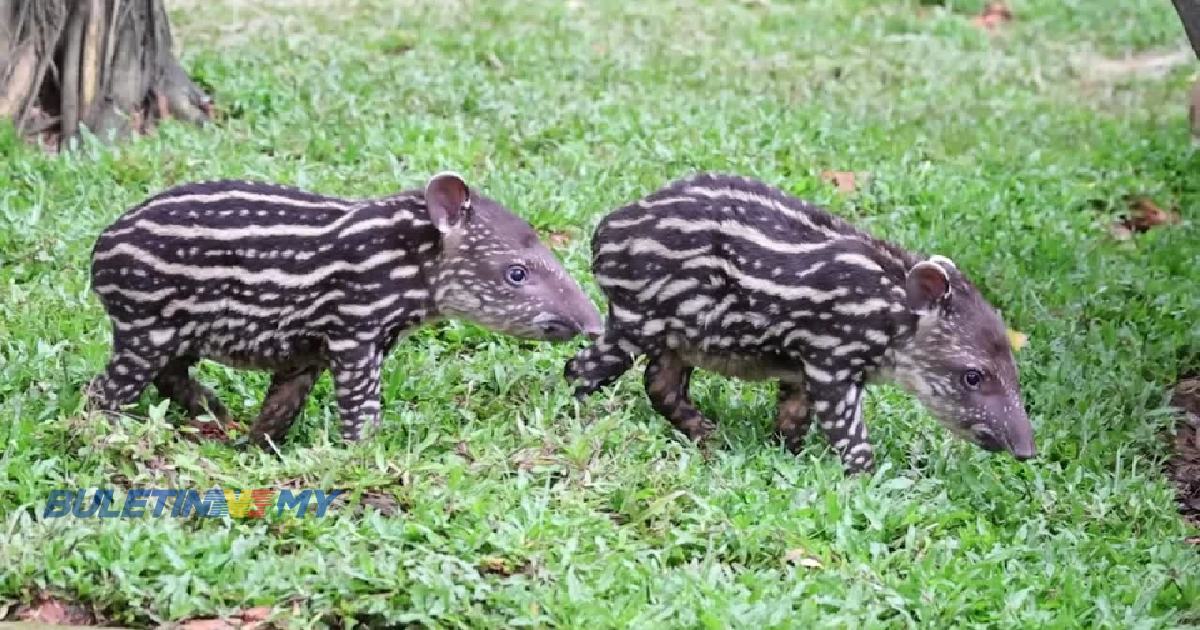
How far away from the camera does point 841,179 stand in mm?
9977

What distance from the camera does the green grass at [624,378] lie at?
5.30 m

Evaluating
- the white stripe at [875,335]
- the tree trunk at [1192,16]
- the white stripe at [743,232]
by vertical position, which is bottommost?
the white stripe at [875,335]

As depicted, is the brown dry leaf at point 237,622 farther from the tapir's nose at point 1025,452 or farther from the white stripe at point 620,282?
the tapir's nose at point 1025,452

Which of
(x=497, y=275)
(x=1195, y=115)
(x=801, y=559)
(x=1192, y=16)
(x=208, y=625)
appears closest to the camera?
(x=208, y=625)

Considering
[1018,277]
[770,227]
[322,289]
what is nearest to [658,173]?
[1018,277]

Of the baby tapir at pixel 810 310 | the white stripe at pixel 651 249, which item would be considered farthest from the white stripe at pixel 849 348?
the white stripe at pixel 651 249

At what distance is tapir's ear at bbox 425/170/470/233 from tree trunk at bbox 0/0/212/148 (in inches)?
159

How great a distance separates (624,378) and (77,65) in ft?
14.8

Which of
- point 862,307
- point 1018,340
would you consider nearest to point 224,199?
point 862,307

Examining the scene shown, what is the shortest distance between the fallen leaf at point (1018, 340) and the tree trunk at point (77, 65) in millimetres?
5409

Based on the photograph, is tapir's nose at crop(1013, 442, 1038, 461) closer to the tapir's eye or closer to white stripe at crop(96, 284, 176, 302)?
the tapir's eye

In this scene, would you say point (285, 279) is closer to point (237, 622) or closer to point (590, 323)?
point (590, 323)

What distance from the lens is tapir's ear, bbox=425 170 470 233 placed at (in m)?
6.21

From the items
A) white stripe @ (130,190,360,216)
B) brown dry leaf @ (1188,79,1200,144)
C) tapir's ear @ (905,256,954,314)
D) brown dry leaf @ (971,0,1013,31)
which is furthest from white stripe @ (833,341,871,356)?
brown dry leaf @ (971,0,1013,31)
